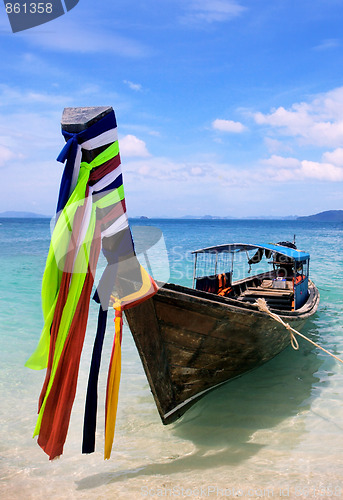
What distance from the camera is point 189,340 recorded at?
5043 millimetres

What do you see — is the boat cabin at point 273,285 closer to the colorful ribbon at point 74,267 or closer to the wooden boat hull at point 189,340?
the wooden boat hull at point 189,340

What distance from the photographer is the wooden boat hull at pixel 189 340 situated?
4648 mm

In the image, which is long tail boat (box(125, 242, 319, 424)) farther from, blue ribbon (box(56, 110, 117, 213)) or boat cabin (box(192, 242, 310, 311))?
boat cabin (box(192, 242, 310, 311))

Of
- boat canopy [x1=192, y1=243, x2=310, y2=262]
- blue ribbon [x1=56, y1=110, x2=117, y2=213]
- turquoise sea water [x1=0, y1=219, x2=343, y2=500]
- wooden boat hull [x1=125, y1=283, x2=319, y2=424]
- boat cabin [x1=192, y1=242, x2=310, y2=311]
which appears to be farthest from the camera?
boat cabin [x1=192, y1=242, x2=310, y2=311]

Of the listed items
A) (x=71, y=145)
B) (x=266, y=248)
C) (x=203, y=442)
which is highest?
(x=71, y=145)

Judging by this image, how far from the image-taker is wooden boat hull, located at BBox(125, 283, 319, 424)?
465 cm

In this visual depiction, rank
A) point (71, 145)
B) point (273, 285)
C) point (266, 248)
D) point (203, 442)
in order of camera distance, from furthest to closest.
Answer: point (273, 285)
point (266, 248)
point (203, 442)
point (71, 145)

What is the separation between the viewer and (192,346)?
5113mm

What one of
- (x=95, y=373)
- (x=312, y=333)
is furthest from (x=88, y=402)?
(x=312, y=333)

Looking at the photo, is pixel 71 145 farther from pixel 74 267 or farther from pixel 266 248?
pixel 266 248

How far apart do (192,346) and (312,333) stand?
583 centimetres

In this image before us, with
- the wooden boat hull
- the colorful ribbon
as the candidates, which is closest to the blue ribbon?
the colorful ribbon

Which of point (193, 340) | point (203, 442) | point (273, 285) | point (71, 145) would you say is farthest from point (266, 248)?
point (71, 145)

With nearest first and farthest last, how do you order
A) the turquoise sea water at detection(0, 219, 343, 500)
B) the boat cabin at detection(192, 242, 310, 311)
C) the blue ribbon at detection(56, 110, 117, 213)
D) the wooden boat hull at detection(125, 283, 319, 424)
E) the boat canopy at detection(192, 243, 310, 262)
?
1. the blue ribbon at detection(56, 110, 117, 213)
2. the turquoise sea water at detection(0, 219, 343, 500)
3. the wooden boat hull at detection(125, 283, 319, 424)
4. the boat canopy at detection(192, 243, 310, 262)
5. the boat cabin at detection(192, 242, 310, 311)
